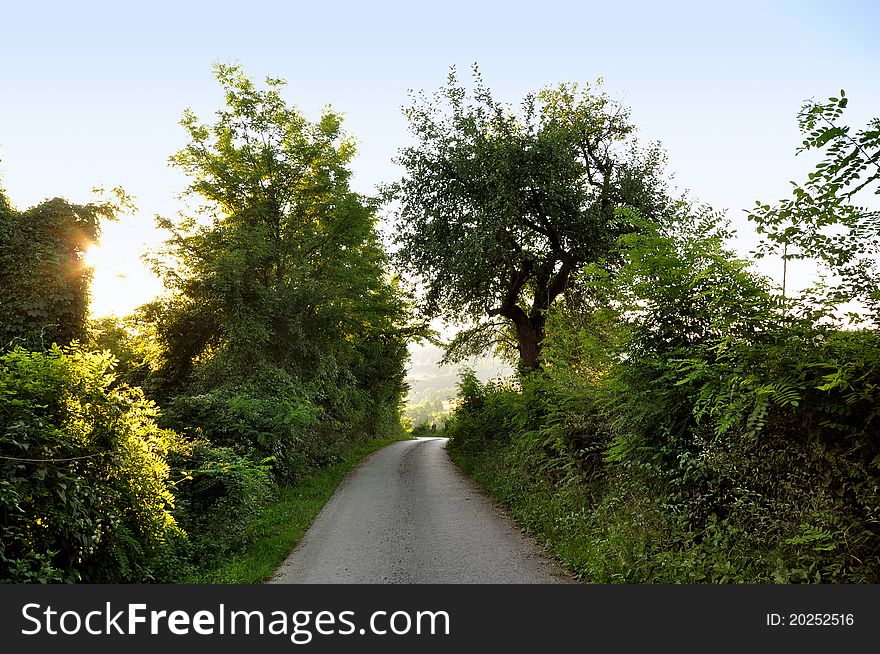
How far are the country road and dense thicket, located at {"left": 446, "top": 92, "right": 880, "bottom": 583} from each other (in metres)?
0.94

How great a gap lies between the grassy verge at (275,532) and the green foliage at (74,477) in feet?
3.84

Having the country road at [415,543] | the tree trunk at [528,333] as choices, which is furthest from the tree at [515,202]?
the country road at [415,543]

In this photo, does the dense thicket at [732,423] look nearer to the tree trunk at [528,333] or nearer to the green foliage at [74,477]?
the green foliage at [74,477]

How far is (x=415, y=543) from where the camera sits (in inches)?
406

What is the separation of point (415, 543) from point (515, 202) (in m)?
11.9

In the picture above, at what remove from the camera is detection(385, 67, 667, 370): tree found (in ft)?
60.9

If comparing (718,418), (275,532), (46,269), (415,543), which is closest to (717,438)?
(718,418)

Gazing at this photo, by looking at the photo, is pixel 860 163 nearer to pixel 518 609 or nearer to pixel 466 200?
pixel 518 609

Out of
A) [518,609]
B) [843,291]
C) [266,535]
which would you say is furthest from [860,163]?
[266,535]

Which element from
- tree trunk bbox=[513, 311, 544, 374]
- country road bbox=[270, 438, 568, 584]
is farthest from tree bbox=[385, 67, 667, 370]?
country road bbox=[270, 438, 568, 584]

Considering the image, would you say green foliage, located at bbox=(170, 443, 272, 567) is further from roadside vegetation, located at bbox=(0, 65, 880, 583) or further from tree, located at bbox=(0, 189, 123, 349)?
tree, located at bbox=(0, 189, 123, 349)

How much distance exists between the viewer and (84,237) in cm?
1756

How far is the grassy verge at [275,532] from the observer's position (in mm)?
8562

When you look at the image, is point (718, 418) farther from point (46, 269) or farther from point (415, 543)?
point (46, 269)
